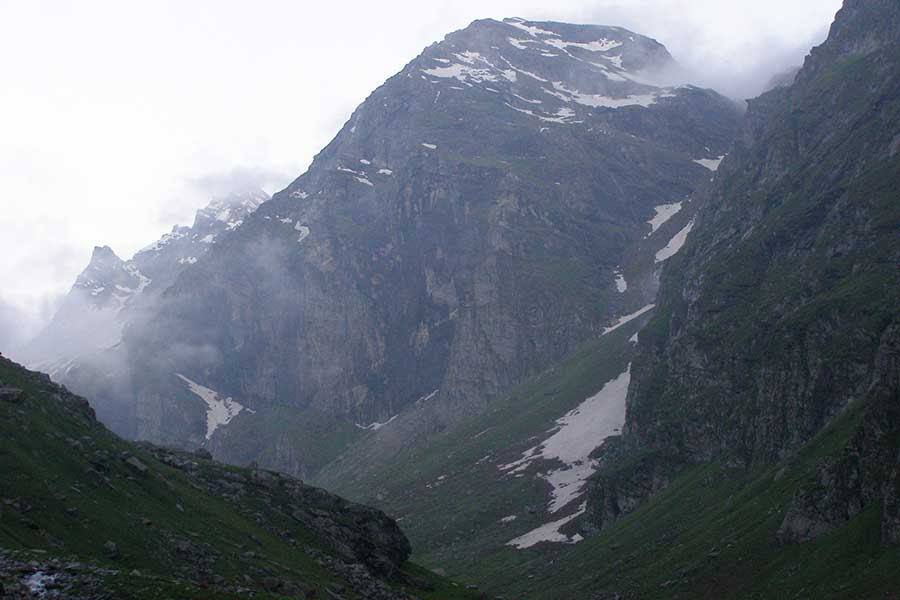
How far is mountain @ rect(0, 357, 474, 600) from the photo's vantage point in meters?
48.4

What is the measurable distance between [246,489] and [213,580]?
2960 centimetres

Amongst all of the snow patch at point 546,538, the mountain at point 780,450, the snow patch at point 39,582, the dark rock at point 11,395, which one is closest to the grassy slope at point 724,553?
the mountain at point 780,450

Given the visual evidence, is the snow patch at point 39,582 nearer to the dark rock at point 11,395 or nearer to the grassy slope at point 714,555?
the dark rock at point 11,395

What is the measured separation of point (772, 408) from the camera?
150000 millimetres

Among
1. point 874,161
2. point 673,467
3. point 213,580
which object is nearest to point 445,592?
point 213,580

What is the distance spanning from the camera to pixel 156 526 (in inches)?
2542

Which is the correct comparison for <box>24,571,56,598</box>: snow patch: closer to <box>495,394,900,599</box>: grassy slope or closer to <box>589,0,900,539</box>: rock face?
<box>495,394,900,599</box>: grassy slope

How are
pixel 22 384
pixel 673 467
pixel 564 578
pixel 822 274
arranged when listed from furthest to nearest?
pixel 673 467, pixel 822 274, pixel 564 578, pixel 22 384

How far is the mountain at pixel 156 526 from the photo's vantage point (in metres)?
48.4

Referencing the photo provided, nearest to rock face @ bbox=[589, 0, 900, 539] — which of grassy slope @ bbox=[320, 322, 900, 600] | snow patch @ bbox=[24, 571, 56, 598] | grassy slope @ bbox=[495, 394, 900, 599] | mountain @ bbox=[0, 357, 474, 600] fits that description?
grassy slope @ bbox=[495, 394, 900, 599]

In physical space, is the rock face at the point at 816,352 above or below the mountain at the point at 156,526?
below

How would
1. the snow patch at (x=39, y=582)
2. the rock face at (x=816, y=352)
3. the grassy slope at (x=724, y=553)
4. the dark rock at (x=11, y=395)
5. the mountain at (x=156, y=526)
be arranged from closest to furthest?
1. the snow patch at (x=39, y=582)
2. the mountain at (x=156, y=526)
3. the dark rock at (x=11, y=395)
4. the grassy slope at (x=724, y=553)
5. the rock face at (x=816, y=352)

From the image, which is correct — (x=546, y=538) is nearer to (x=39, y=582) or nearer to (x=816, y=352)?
(x=816, y=352)

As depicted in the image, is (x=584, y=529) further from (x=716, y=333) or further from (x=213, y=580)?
(x=213, y=580)
